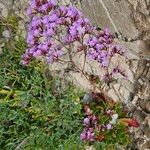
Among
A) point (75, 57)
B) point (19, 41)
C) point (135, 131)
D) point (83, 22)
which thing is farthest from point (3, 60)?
point (135, 131)

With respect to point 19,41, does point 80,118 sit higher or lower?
lower

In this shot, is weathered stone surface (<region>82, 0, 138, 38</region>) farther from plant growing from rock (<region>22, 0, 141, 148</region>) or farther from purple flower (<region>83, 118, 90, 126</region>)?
purple flower (<region>83, 118, 90, 126</region>)

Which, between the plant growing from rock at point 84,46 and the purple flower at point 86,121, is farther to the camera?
A: the purple flower at point 86,121

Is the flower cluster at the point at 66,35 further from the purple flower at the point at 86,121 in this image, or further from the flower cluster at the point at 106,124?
the purple flower at the point at 86,121

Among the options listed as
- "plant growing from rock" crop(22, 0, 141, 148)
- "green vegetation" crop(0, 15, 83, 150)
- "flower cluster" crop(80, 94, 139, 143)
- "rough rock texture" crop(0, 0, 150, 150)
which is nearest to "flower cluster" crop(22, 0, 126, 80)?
"plant growing from rock" crop(22, 0, 141, 148)

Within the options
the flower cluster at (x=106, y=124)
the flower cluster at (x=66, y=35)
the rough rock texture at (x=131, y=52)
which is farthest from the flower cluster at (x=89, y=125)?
the flower cluster at (x=66, y=35)

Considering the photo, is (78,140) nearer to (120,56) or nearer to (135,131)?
(135,131)

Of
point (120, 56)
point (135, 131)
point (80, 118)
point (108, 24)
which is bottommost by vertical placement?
point (135, 131)

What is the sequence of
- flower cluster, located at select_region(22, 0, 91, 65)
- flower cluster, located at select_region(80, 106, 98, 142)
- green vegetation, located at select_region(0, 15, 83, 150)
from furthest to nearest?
green vegetation, located at select_region(0, 15, 83, 150), flower cluster, located at select_region(80, 106, 98, 142), flower cluster, located at select_region(22, 0, 91, 65)
